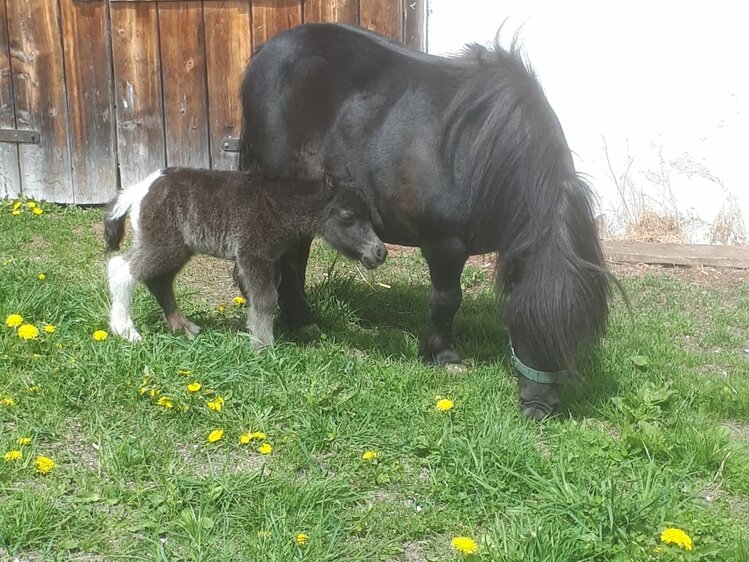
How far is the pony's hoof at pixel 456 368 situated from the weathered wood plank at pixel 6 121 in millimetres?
4878

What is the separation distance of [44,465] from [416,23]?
470 cm

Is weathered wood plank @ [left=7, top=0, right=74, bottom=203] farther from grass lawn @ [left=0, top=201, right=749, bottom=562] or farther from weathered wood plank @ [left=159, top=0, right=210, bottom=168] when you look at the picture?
grass lawn @ [left=0, top=201, right=749, bottom=562]

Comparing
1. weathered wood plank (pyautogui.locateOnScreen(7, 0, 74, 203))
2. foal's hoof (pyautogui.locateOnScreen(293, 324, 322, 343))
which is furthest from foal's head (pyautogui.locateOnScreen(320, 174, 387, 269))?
weathered wood plank (pyautogui.locateOnScreen(7, 0, 74, 203))

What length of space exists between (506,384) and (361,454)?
3.47ft

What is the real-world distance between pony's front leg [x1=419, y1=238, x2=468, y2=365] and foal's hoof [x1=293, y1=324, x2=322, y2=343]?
0.66m

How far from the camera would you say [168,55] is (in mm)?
7301

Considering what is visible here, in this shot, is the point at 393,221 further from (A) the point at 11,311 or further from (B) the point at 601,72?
(B) the point at 601,72

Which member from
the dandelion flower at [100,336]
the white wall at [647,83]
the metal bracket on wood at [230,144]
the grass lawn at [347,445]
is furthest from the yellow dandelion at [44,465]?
the white wall at [647,83]

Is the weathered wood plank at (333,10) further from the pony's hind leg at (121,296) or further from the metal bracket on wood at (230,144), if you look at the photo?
the pony's hind leg at (121,296)

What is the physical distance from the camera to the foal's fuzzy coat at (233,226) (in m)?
4.61

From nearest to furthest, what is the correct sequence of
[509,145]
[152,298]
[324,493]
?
[324,493] < [509,145] < [152,298]

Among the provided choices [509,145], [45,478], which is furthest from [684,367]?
[45,478]

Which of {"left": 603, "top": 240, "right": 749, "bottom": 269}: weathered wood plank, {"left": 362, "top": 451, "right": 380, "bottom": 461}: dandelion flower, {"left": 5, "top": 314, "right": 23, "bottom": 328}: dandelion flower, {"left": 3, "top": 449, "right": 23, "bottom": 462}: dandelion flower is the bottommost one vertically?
{"left": 362, "top": 451, "right": 380, "bottom": 461}: dandelion flower

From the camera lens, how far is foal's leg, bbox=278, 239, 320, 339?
5.18 metres
